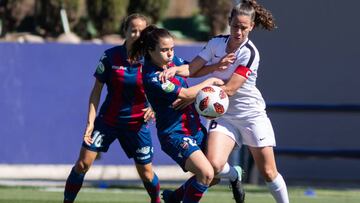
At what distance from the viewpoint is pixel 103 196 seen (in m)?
12.4

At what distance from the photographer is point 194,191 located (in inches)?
351

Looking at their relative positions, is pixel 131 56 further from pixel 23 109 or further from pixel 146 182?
pixel 23 109

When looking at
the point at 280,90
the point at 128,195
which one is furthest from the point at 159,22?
the point at 128,195

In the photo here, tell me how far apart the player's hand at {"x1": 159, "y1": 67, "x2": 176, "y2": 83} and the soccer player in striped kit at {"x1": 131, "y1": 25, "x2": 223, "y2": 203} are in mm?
29

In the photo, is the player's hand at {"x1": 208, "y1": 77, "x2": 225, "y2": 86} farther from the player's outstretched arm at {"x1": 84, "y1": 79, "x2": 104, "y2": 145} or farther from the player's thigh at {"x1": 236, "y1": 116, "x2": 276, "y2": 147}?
the player's outstretched arm at {"x1": 84, "y1": 79, "x2": 104, "y2": 145}

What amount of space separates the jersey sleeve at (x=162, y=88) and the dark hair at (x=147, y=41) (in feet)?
0.95

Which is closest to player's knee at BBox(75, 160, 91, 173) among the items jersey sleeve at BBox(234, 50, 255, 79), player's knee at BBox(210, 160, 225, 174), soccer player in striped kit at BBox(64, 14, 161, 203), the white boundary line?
soccer player in striped kit at BBox(64, 14, 161, 203)

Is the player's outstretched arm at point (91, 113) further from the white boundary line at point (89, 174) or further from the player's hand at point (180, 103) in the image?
the white boundary line at point (89, 174)

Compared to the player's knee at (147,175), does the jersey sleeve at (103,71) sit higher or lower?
higher

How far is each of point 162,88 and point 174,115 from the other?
31 cm

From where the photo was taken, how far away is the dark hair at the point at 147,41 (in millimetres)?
8953

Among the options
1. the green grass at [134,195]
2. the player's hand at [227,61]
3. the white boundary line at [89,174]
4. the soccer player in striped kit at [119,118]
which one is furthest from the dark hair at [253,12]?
the white boundary line at [89,174]

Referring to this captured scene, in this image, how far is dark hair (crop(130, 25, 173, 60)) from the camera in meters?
8.95

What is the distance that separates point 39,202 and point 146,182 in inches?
64.1
